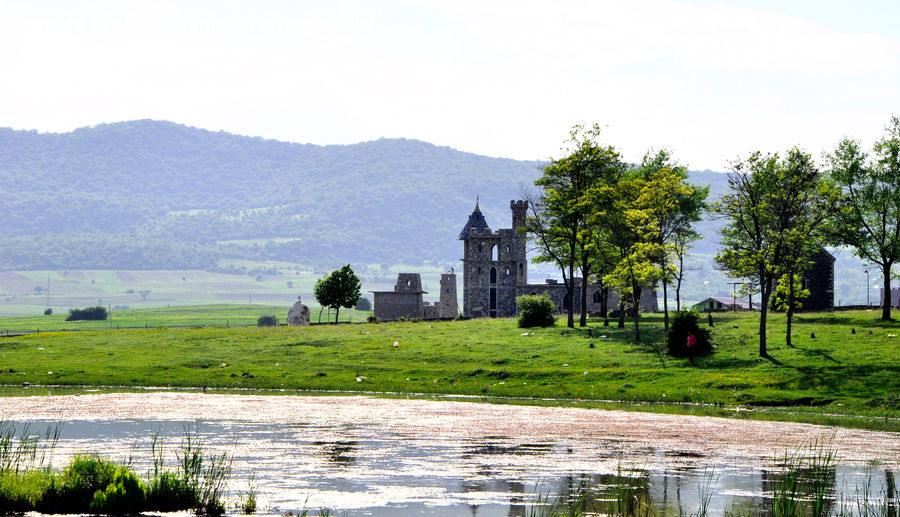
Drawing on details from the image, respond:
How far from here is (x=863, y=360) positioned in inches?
2421

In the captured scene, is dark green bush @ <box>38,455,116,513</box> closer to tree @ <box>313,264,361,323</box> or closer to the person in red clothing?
the person in red clothing

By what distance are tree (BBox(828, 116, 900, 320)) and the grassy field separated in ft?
19.4

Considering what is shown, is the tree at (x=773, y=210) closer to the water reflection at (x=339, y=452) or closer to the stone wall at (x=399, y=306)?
the water reflection at (x=339, y=452)

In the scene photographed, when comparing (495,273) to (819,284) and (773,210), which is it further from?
(773,210)

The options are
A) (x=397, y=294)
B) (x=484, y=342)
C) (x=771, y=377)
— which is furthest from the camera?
(x=397, y=294)

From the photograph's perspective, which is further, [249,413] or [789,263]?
[789,263]

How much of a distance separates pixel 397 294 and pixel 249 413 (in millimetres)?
86589

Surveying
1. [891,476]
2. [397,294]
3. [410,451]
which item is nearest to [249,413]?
[410,451]

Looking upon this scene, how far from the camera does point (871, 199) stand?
8562 cm

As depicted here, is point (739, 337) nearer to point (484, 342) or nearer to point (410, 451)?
point (484, 342)

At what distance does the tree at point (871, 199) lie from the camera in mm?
84875

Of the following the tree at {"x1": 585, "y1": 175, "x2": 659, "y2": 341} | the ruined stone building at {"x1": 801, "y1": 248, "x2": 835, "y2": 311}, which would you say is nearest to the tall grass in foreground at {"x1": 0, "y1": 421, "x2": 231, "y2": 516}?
the tree at {"x1": 585, "y1": 175, "x2": 659, "y2": 341}

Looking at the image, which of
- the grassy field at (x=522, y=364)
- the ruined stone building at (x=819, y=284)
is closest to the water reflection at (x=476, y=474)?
the grassy field at (x=522, y=364)

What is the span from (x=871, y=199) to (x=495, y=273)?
192 feet
